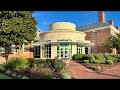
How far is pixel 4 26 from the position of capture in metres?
22.5

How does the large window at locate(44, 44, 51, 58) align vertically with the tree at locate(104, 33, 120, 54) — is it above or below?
below

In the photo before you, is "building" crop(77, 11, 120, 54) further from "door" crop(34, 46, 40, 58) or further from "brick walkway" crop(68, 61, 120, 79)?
"brick walkway" crop(68, 61, 120, 79)

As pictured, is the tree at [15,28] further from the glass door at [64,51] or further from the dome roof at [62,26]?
the dome roof at [62,26]

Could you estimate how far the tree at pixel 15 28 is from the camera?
22406 millimetres

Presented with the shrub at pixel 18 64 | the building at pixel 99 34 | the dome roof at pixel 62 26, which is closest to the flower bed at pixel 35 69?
the shrub at pixel 18 64

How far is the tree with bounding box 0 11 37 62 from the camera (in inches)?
882

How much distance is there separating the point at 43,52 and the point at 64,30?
445 centimetres

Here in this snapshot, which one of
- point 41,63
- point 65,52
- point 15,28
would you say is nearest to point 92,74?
point 41,63

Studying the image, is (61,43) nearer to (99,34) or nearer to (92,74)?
(99,34)

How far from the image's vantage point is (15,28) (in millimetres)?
22328

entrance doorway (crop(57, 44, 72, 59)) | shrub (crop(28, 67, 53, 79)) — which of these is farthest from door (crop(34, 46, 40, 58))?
shrub (crop(28, 67, 53, 79))

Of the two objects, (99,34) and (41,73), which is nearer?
(41,73)
